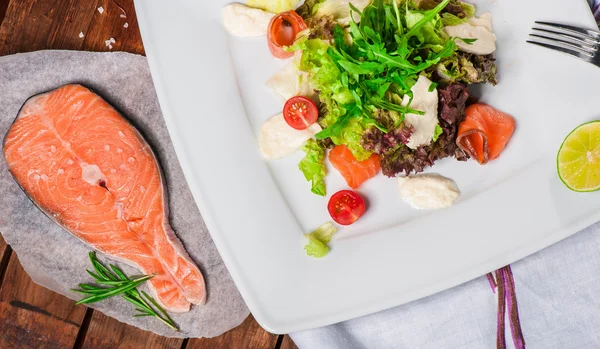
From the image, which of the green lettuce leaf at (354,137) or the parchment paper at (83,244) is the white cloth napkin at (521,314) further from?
the green lettuce leaf at (354,137)

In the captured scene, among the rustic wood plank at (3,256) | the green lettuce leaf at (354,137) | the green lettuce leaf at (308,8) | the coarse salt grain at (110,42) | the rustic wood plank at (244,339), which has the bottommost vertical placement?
the rustic wood plank at (244,339)

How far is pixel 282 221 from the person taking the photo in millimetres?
2693

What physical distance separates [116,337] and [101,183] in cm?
83

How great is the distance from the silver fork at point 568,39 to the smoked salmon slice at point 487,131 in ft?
1.32

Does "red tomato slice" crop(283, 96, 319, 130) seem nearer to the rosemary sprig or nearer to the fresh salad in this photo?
the fresh salad

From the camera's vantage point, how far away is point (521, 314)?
2789mm

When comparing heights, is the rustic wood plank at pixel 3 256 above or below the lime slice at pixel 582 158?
below

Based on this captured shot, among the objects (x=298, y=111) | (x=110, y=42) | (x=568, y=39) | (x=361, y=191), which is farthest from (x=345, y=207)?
(x=110, y=42)

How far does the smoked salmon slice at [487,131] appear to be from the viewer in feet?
8.58

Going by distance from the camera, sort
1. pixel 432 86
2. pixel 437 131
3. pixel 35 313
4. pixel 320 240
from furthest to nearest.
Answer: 1. pixel 35 313
2. pixel 320 240
3. pixel 437 131
4. pixel 432 86

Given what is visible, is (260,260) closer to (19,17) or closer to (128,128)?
(128,128)

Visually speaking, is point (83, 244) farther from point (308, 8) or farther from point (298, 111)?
point (308, 8)

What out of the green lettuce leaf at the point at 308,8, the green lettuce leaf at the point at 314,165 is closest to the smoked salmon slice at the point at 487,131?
the green lettuce leaf at the point at 314,165

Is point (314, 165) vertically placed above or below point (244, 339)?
above
